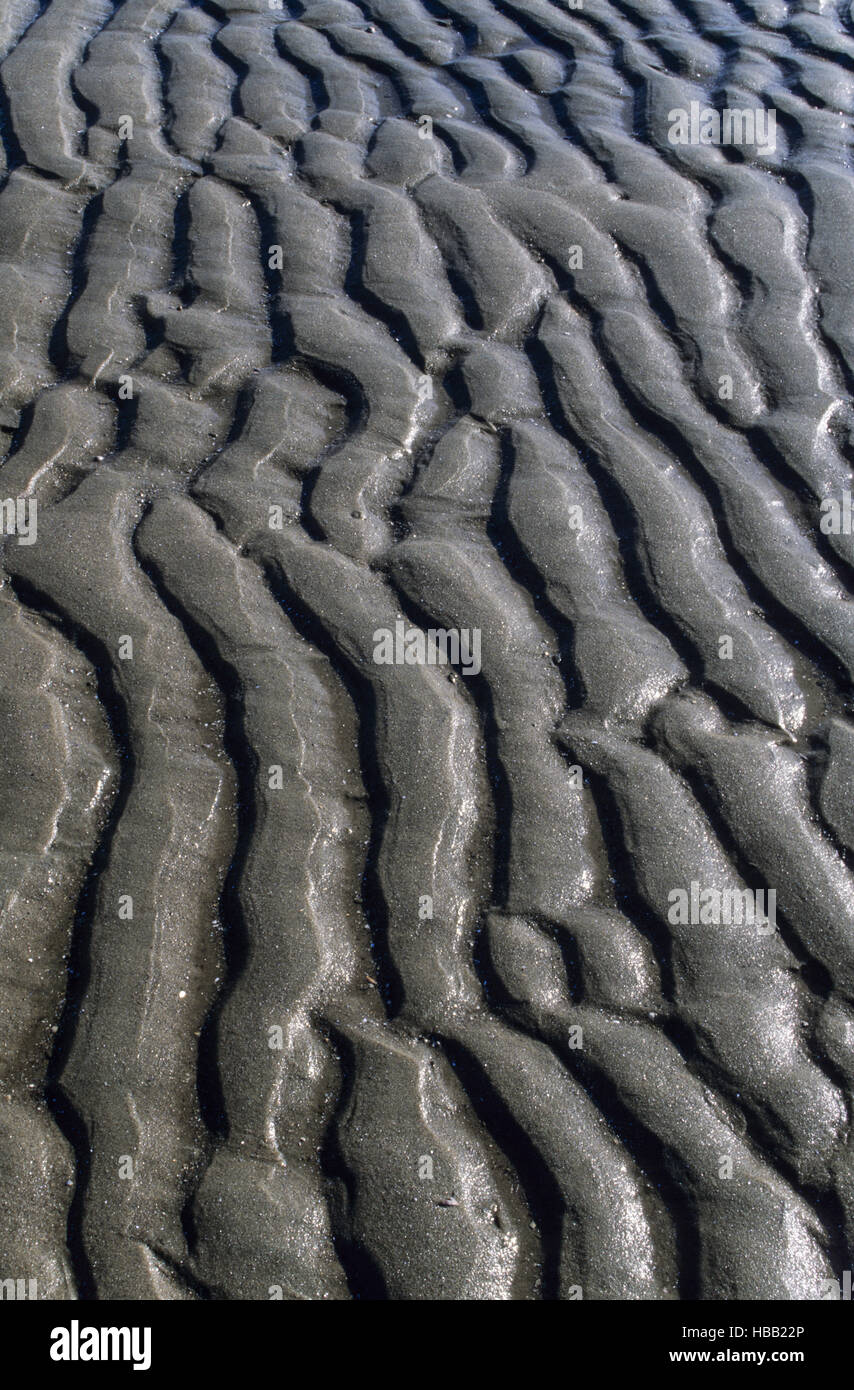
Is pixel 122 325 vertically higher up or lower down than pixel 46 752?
higher up

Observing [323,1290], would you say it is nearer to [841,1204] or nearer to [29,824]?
[841,1204]

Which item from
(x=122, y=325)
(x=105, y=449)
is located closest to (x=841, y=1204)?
(x=105, y=449)

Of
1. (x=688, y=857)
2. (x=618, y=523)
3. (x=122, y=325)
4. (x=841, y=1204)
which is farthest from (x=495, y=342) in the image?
(x=841, y=1204)

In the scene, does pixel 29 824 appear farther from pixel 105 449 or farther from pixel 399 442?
pixel 399 442

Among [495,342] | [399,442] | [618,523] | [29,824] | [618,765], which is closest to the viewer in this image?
[29,824]

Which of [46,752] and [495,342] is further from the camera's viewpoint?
[495,342]

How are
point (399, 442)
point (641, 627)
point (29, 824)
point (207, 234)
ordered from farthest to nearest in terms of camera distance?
point (207, 234), point (399, 442), point (641, 627), point (29, 824)
